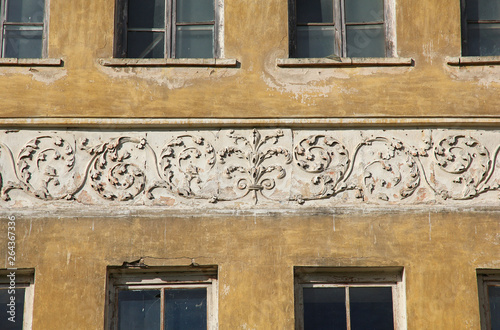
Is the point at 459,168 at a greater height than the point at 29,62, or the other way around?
the point at 29,62

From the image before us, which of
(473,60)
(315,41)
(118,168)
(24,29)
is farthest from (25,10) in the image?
(473,60)

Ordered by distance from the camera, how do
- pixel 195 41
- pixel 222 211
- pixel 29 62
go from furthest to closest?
pixel 195 41
pixel 29 62
pixel 222 211

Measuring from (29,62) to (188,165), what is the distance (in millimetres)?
1974

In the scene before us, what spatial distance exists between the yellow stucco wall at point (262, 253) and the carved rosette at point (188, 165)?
31cm

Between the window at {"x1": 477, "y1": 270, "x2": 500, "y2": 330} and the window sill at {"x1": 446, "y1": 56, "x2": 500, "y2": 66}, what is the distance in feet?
7.11

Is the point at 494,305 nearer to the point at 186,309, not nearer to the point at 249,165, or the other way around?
the point at 249,165

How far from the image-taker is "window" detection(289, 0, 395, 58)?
375 inches

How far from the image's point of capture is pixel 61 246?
8.66 metres

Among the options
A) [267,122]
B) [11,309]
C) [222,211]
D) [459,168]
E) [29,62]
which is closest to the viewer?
[11,309]

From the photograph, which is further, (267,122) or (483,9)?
(483,9)

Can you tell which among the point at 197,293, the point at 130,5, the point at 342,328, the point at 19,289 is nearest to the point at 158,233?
the point at 197,293

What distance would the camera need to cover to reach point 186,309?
8.69 metres

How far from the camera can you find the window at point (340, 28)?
953cm

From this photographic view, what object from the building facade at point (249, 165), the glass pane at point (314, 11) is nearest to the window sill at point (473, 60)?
the building facade at point (249, 165)
